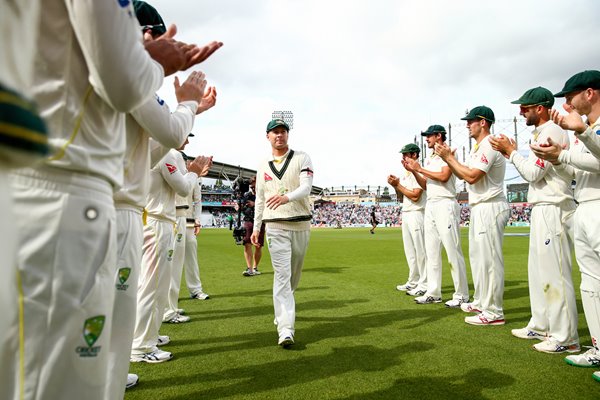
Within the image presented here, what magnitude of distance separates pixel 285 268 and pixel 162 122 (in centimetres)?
316

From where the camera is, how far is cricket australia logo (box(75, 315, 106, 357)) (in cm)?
134

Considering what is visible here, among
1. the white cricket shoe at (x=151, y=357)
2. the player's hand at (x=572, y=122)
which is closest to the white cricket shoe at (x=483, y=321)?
the player's hand at (x=572, y=122)

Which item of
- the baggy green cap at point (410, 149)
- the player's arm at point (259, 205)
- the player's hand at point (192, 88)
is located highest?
the baggy green cap at point (410, 149)

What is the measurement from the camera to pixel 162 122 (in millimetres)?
Result: 2080

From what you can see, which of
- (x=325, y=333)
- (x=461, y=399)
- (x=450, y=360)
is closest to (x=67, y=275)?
(x=461, y=399)

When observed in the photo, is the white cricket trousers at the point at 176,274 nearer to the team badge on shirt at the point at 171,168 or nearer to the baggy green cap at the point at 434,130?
the team badge on shirt at the point at 171,168

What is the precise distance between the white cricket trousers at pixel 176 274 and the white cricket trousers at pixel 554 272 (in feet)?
15.7

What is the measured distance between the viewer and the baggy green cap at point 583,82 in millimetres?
3826

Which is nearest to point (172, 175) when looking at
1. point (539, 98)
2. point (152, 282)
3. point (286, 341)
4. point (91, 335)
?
point (152, 282)

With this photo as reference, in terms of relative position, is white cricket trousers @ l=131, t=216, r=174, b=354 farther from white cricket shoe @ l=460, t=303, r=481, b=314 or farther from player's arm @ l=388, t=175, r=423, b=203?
player's arm @ l=388, t=175, r=423, b=203

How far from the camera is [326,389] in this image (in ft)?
11.2

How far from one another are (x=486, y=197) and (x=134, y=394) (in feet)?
16.7

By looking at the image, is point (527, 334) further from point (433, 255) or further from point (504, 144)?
point (433, 255)

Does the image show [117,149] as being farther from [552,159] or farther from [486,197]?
[486,197]
